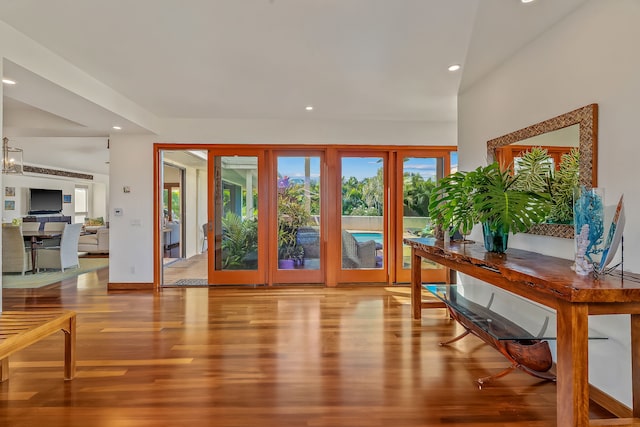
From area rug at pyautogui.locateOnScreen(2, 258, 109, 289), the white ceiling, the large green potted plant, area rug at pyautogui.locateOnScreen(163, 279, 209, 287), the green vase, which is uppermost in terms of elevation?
the white ceiling

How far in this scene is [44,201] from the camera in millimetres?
10070

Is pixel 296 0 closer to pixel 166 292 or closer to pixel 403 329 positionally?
pixel 403 329

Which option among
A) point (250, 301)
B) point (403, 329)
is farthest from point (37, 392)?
point (403, 329)

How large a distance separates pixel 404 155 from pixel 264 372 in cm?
381

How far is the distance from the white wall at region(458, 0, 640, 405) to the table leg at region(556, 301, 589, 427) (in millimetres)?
700

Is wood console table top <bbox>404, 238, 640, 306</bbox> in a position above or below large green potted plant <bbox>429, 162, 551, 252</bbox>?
below

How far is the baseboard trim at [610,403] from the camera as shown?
1.86 meters

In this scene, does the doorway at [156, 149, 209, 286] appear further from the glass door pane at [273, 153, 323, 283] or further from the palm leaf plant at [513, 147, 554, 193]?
the palm leaf plant at [513, 147, 554, 193]

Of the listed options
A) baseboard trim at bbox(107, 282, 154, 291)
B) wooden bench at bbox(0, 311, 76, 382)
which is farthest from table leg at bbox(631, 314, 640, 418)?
baseboard trim at bbox(107, 282, 154, 291)

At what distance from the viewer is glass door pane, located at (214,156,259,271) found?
506cm

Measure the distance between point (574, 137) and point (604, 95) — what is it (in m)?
0.29

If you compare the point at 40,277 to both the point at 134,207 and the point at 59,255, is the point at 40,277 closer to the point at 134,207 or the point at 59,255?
the point at 59,255

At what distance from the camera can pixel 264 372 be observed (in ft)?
7.93

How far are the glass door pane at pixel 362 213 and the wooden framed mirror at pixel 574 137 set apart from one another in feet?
8.41
